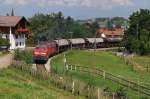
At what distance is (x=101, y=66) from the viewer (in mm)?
67750

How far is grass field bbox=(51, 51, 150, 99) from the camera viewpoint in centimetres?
4809

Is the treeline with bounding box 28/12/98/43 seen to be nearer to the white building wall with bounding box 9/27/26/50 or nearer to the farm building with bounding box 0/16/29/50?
the white building wall with bounding box 9/27/26/50

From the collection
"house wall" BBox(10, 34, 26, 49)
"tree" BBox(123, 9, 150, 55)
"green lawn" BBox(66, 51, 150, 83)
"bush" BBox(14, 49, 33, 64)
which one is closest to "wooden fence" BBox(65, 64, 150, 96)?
"green lawn" BBox(66, 51, 150, 83)

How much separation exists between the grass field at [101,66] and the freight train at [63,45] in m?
1.76

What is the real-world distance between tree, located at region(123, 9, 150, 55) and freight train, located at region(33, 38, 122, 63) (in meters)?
6.22

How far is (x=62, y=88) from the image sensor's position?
138 feet

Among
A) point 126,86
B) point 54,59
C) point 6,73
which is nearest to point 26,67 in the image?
point 6,73

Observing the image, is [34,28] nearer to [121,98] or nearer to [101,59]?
[101,59]

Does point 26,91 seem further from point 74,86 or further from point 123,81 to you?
point 123,81

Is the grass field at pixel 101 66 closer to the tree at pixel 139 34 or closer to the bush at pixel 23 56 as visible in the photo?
the bush at pixel 23 56

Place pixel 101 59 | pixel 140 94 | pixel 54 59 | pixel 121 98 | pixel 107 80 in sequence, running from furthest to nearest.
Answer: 1. pixel 101 59
2. pixel 54 59
3. pixel 107 80
4. pixel 140 94
5. pixel 121 98

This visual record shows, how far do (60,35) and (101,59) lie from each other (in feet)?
Answer: 206

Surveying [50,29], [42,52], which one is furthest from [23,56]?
[50,29]

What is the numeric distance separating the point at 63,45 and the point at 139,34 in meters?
27.6
